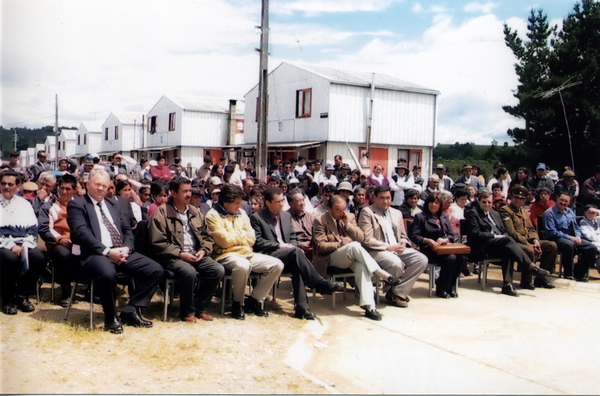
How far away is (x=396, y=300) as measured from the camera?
7277 mm

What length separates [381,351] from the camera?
17.6ft

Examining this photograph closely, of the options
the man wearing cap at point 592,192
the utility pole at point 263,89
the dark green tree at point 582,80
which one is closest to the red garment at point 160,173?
the utility pole at point 263,89

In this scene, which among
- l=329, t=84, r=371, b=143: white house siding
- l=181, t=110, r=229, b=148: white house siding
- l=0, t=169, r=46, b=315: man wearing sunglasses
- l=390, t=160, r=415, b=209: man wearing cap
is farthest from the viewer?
l=181, t=110, r=229, b=148: white house siding

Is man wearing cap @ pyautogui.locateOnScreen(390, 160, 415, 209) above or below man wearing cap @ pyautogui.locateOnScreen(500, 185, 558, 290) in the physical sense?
above

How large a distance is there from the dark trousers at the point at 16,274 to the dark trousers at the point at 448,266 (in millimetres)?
4946

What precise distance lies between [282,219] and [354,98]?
707 inches

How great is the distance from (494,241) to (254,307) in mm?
3809

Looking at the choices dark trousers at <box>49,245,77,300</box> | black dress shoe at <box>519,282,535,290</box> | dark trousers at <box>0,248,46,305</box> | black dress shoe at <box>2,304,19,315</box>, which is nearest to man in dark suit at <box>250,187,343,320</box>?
dark trousers at <box>49,245,77,300</box>

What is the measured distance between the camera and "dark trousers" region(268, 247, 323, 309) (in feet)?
21.5

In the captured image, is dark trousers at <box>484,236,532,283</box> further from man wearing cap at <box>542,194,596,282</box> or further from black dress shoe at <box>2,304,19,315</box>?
black dress shoe at <box>2,304,19,315</box>

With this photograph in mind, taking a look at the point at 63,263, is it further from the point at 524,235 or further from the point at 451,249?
the point at 524,235

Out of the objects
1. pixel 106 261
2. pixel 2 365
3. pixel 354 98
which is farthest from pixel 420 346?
pixel 354 98

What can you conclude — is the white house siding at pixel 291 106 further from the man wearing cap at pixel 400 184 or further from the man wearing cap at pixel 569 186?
the man wearing cap at pixel 569 186

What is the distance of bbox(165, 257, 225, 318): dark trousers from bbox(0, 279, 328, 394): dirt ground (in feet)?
0.70
